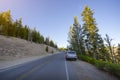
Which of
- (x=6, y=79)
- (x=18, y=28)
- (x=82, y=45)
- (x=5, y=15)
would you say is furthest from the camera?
(x=18, y=28)

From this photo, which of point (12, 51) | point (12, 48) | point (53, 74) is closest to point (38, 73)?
point (53, 74)

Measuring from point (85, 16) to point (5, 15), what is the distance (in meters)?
50.6

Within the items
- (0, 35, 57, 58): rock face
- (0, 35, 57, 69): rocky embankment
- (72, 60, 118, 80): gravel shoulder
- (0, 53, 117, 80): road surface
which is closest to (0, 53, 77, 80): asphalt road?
(0, 53, 117, 80): road surface

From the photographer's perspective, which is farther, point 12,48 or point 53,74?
point 12,48

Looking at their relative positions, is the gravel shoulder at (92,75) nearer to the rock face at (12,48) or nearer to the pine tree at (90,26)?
the pine tree at (90,26)

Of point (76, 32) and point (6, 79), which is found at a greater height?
point (76, 32)

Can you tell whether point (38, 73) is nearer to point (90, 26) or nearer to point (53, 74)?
point (53, 74)

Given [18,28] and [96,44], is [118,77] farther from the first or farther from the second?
[18,28]

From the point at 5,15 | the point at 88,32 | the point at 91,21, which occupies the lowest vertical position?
the point at 88,32

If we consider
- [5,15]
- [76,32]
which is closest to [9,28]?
[5,15]

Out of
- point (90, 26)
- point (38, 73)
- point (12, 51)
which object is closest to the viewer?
point (38, 73)

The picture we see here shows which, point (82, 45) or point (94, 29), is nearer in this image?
point (94, 29)

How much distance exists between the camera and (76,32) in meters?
43.0

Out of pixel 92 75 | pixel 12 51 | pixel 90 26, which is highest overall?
pixel 90 26
